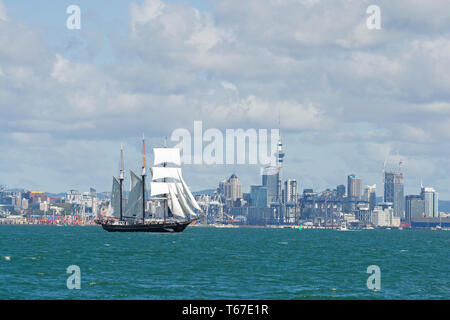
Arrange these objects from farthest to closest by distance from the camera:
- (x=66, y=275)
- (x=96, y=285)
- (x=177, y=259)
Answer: (x=177, y=259) < (x=66, y=275) < (x=96, y=285)

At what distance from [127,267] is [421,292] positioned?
109 feet

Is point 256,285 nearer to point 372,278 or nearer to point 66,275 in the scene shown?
point 372,278

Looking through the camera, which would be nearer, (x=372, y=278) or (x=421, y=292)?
(x=421, y=292)
